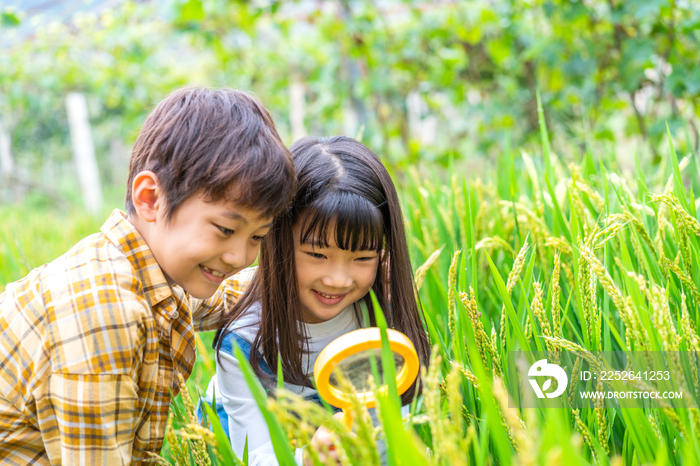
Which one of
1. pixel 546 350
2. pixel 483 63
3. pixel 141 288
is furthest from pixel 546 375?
pixel 483 63

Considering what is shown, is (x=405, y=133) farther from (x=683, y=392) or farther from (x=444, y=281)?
(x=683, y=392)

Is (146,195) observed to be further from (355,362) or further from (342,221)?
(355,362)

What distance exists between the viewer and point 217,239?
905 mm

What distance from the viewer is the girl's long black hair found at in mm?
1072

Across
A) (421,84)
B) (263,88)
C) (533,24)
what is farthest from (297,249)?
(263,88)

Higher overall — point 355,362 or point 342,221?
point 342,221

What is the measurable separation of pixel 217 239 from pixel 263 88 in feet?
20.8

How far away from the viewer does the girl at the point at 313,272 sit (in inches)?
42.1

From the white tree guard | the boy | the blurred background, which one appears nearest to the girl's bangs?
the boy

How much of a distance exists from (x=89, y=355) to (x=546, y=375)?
651 mm

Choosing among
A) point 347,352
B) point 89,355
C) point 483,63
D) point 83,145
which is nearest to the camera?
point 347,352

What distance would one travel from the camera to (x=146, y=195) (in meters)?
0.94

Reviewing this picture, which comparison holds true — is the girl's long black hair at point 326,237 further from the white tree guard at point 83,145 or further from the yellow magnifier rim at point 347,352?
the white tree guard at point 83,145

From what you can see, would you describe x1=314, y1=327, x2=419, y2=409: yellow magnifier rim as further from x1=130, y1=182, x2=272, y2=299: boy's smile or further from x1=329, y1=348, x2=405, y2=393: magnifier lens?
x1=130, y1=182, x2=272, y2=299: boy's smile
